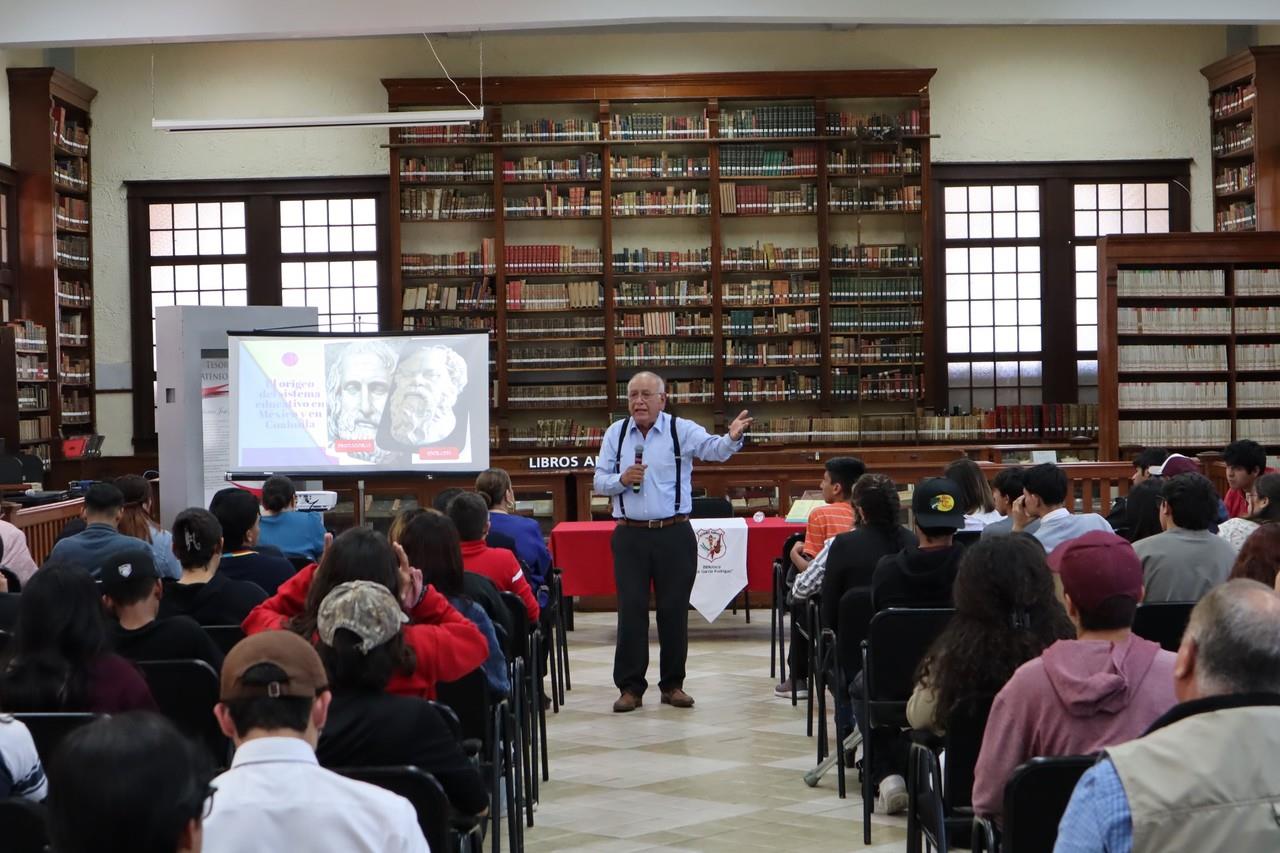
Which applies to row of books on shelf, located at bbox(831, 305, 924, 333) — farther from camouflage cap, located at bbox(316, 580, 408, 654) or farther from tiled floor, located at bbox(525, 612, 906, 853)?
camouflage cap, located at bbox(316, 580, 408, 654)

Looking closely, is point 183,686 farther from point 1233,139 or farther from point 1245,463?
point 1233,139

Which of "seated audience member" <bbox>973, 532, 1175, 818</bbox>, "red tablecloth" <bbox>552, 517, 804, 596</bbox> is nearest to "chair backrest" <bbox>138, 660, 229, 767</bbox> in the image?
"seated audience member" <bbox>973, 532, 1175, 818</bbox>

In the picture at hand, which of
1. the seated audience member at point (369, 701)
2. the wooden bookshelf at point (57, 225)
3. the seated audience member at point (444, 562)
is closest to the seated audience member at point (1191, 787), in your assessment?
the seated audience member at point (369, 701)

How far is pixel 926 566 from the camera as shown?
14.8 ft

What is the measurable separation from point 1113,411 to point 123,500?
8377 mm

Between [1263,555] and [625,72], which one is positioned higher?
[625,72]

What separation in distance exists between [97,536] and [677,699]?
2.63 m

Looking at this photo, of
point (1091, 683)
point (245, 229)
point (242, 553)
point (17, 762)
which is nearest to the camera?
point (17, 762)

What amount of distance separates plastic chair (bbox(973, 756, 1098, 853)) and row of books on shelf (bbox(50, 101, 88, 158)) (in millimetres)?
11796

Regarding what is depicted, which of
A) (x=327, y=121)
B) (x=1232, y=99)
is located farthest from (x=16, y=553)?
(x=1232, y=99)

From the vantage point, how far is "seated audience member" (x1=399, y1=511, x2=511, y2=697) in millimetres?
3957

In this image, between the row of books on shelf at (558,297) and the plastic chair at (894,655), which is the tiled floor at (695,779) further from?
the row of books on shelf at (558,297)

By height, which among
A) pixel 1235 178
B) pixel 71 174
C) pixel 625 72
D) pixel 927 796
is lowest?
pixel 927 796

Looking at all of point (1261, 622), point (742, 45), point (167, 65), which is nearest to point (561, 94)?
point (742, 45)
